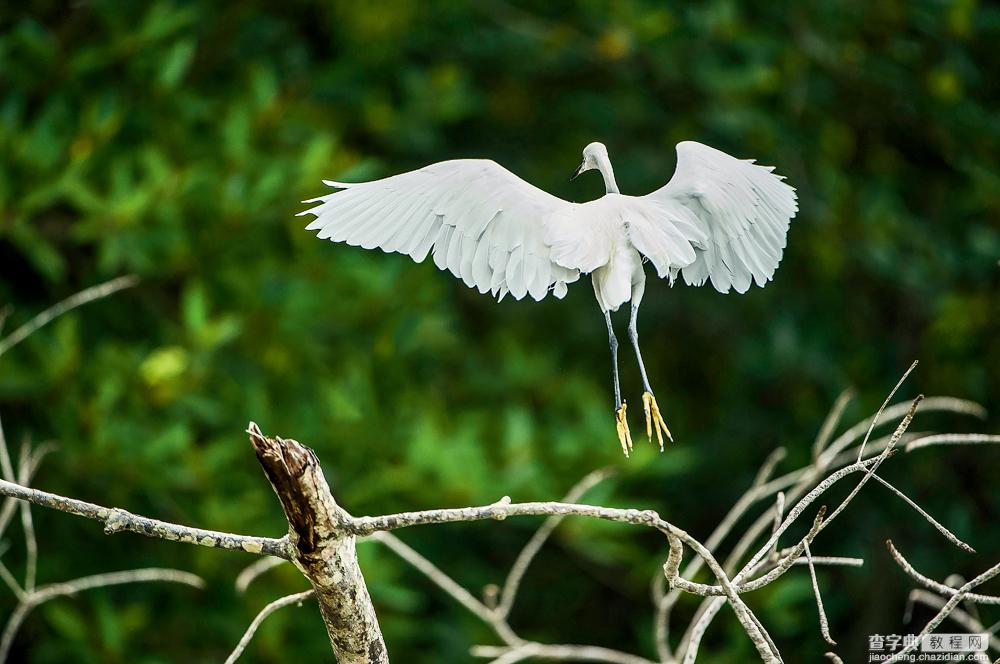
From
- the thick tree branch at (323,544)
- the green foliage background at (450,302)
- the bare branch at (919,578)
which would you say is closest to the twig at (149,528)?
the thick tree branch at (323,544)

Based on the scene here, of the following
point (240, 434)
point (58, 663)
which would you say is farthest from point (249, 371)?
point (58, 663)

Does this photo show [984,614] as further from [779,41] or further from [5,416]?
[5,416]

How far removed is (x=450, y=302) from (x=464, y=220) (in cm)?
309

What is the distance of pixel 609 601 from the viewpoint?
4.24 m

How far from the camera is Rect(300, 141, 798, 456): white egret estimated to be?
3.31ft

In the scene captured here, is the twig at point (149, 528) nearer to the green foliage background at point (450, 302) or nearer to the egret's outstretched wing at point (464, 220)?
the egret's outstretched wing at point (464, 220)

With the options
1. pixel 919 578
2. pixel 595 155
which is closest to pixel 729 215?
pixel 595 155

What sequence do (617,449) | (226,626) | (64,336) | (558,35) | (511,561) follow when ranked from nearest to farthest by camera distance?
(64,336) < (226,626) < (617,449) < (558,35) < (511,561)

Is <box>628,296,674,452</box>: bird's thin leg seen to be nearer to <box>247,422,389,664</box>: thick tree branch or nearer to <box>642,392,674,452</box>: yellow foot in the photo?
<box>642,392,674,452</box>: yellow foot

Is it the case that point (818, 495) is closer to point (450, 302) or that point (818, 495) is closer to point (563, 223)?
point (563, 223)

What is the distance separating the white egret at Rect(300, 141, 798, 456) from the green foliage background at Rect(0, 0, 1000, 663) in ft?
6.54

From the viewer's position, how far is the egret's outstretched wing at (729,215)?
1.07 m

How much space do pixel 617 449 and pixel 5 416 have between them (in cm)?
163

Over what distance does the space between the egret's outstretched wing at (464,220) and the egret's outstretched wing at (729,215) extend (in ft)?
0.37
